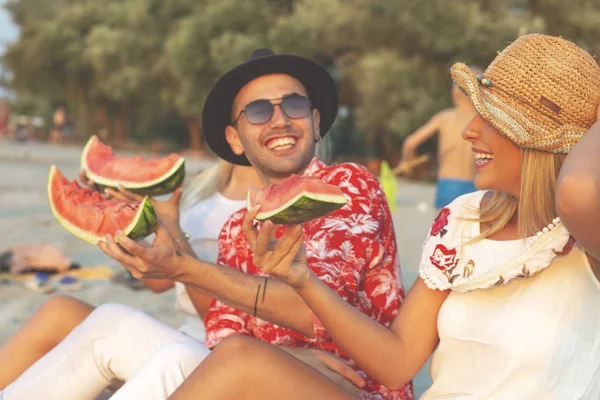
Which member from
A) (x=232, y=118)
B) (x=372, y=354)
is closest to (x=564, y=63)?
(x=372, y=354)

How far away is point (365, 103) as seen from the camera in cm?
2398

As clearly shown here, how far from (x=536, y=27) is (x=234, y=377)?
20.1 m

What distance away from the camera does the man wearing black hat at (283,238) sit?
245 centimetres

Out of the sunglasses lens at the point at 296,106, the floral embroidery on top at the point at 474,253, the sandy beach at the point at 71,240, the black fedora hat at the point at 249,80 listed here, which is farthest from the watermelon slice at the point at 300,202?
the sandy beach at the point at 71,240

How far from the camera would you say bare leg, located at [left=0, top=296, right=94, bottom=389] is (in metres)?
3.22

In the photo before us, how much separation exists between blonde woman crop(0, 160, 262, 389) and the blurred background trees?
16779mm

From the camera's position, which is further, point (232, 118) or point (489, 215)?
point (232, 118)

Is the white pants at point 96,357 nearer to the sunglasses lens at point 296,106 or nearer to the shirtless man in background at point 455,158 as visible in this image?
the sunglasses lens at point 296,106

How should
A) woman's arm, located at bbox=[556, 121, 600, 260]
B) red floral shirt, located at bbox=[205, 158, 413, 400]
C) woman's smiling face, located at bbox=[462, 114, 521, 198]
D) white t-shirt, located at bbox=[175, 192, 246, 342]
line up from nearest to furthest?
woman's arm, located at bbox=[556, 121, 600, 260], woman's smiling face, located at bbox=[462, 114, 521, 198], red floral shirt, located at bbox=[205, 158, 413, 400], white t-shirt, located at bbox=[175, 192, 246, 342]

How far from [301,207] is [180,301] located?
1.70 meters

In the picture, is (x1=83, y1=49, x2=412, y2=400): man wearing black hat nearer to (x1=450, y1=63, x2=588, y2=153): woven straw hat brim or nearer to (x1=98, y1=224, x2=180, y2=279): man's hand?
(x1=98, y1=224, x2=180, y2=279): man's hand

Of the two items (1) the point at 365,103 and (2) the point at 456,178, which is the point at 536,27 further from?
(2) the point at 456,178

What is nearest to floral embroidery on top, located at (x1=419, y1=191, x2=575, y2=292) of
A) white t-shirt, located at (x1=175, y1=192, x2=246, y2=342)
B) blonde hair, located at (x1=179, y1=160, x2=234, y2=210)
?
white t-shirt, located at (x1=175, y1=192, x2=246, y2=342)

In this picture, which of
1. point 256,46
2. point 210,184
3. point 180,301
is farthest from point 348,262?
point 256,46
